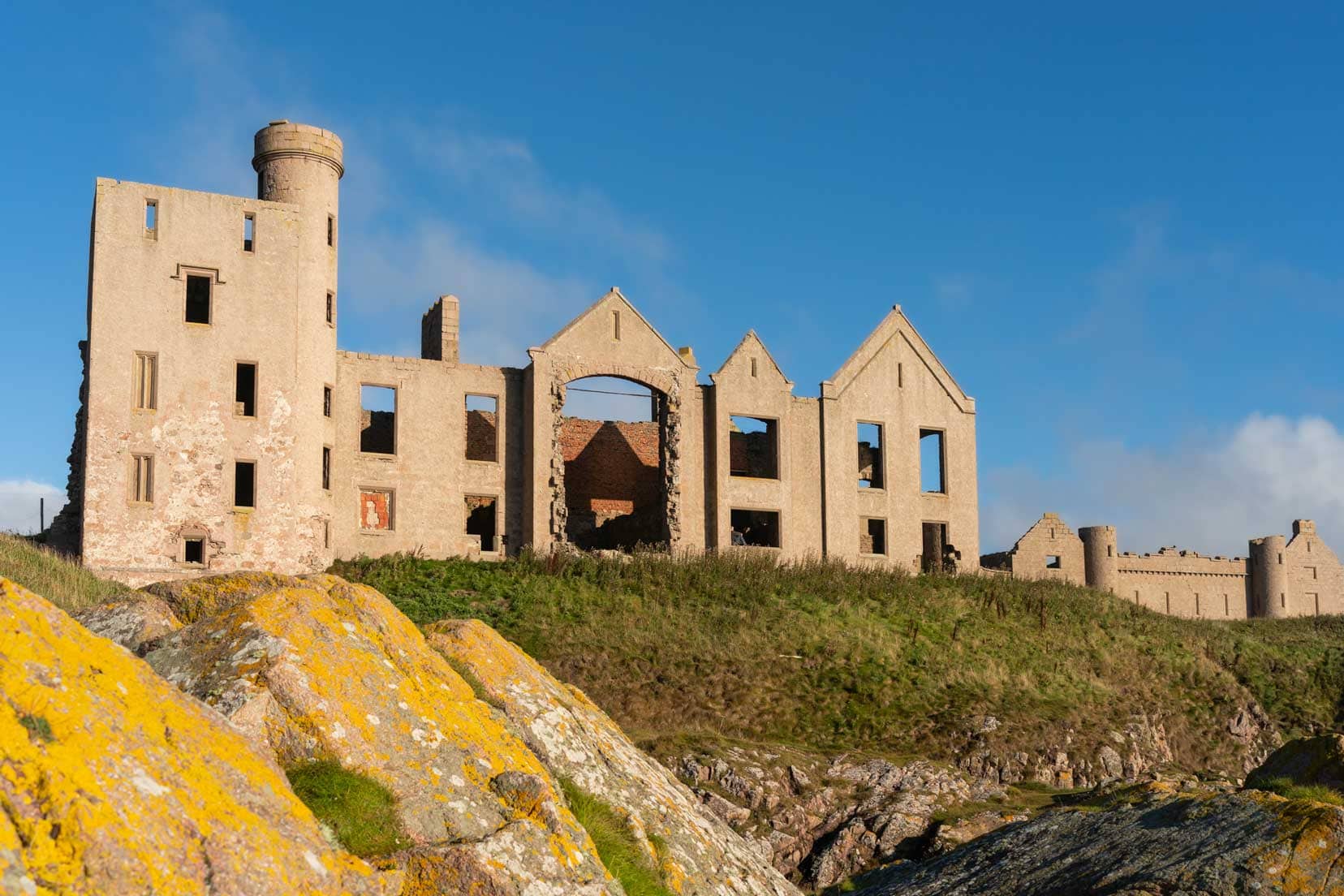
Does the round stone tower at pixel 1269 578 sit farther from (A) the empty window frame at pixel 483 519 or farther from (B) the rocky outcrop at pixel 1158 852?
(B) the rocky outcrop at pixel 1158 852

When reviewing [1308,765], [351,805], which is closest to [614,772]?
[351,805]

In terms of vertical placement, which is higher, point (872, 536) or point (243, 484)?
point (243, 484)

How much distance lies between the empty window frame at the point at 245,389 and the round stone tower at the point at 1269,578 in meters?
46.7

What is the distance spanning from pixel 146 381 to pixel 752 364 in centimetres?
2019

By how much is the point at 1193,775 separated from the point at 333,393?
26.4m

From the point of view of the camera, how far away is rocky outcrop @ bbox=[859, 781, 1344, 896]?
34.1ft

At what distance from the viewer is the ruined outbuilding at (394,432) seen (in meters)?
36.2

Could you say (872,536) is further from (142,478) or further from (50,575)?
(50,575)

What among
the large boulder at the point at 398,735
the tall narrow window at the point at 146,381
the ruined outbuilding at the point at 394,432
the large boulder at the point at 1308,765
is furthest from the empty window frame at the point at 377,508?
the large boulder at the point at 398,735

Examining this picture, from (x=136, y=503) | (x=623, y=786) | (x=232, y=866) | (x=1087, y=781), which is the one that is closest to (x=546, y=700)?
(x=623, y=786)

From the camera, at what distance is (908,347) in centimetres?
4919

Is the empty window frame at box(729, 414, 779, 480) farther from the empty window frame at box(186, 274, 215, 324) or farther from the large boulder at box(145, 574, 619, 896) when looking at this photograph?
the large boulder at box(145, 574, 619, 896)

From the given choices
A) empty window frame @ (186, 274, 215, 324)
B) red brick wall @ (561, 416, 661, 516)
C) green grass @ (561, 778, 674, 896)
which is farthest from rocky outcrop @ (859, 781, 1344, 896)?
red brick wall @ (561, 416, 661, 516)

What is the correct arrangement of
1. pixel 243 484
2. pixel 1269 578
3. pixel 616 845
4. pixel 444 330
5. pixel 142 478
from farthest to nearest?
pixel 1269 578
pixel 444 330
pixel 243 484
pixel 142 478
pixel 616 845
